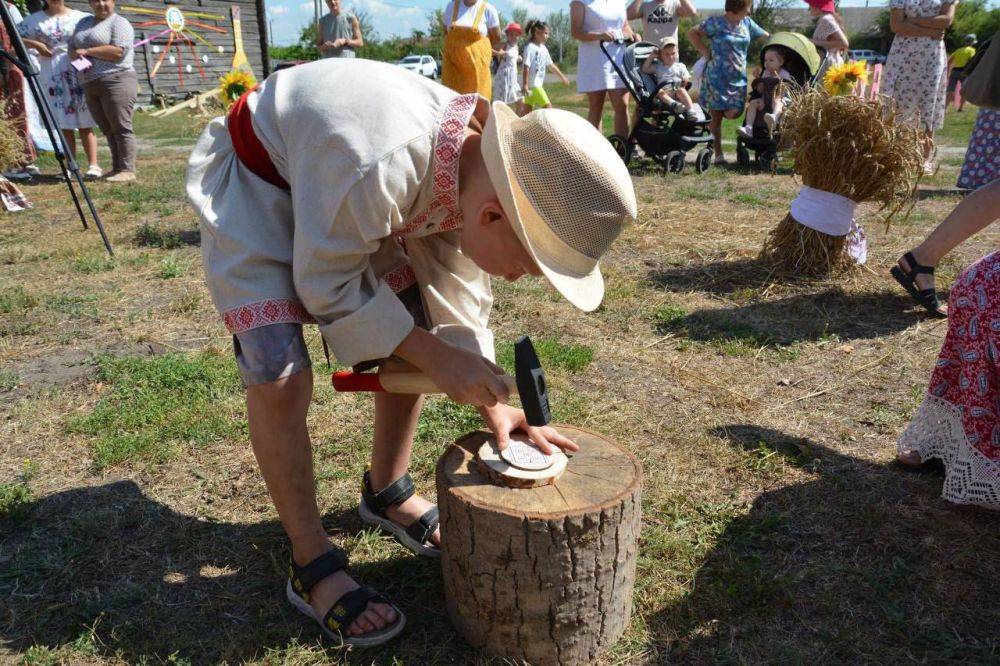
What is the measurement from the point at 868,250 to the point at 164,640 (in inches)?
188

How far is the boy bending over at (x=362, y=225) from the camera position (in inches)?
61.2


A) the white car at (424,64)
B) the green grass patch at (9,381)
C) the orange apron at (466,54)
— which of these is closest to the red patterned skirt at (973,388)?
the green grass patch at (9,381)

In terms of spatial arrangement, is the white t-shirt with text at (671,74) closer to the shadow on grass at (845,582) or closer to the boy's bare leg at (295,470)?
the shadow on grass at (845,582)

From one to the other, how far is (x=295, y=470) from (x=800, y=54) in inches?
326

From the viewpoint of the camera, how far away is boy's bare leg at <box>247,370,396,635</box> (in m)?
1.82

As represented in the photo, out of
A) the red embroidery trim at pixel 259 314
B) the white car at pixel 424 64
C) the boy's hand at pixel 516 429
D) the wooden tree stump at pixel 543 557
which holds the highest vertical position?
the red embroidery trim at pixel 259 314

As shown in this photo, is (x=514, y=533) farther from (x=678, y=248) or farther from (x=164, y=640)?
(x=678, y=248)

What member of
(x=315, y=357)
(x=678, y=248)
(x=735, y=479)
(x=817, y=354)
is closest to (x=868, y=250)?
(x=678, y=248)

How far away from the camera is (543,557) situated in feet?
5.66

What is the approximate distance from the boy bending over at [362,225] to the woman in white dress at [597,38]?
637 cm

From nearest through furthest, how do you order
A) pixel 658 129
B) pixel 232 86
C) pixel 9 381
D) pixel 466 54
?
pixel 9 381, pixel 232 86, pixel 466 54, pixel 658 129

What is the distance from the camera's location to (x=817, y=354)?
3574 millimetres

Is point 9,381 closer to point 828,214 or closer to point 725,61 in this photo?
point 828,214

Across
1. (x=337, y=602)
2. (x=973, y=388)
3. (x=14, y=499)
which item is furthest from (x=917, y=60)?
(x=14, y=499)
